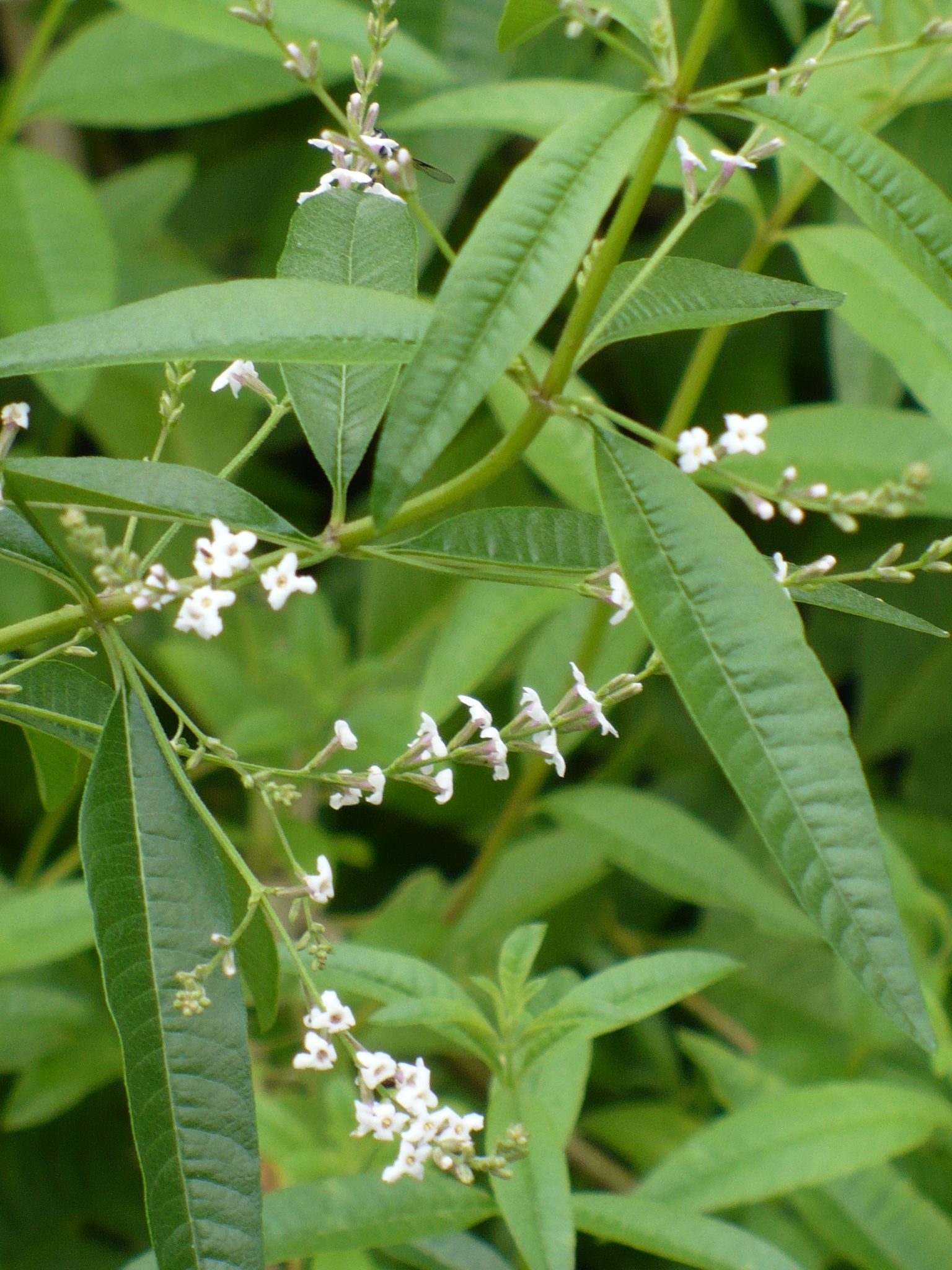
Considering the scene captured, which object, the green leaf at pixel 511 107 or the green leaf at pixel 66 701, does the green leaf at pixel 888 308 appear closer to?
the green leaf at pixel 511 107

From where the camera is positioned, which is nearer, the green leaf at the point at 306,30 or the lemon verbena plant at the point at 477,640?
the lemon verbena plant at the point at 477,640

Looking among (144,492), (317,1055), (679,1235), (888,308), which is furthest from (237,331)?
(888,308)

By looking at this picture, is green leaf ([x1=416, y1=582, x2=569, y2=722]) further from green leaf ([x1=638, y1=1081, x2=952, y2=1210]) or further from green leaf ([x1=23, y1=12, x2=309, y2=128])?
green leaf ([x1=23, y1=12, x2=309, y2=128])

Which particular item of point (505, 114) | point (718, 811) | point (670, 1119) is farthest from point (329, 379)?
point (718, 811)

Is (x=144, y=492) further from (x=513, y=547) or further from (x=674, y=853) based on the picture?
(x=674, y=853)

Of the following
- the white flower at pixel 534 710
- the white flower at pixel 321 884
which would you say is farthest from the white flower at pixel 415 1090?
the white flower at pixel 534 710

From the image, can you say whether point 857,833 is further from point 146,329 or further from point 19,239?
point 19,239
